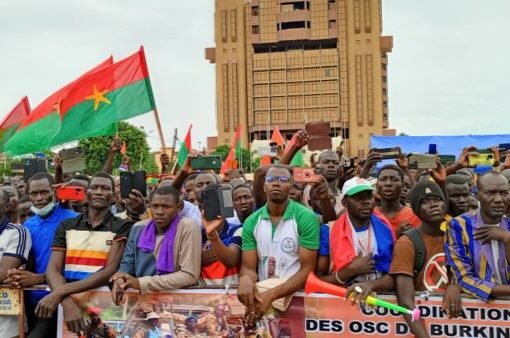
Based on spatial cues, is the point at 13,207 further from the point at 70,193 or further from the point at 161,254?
the point at 161,254

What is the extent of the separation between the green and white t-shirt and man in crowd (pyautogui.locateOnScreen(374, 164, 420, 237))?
41.9 inches

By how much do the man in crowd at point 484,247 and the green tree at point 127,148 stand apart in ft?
117

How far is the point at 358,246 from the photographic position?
433 cm

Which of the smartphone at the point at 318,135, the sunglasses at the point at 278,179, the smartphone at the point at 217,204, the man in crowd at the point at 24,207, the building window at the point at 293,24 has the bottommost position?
the man in crowd at the point at 24,207

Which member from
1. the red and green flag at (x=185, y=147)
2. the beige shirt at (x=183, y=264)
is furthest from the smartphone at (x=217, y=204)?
the red and green flag at (x=185, y=147)

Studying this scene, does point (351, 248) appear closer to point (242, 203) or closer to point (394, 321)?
point (394, 321)

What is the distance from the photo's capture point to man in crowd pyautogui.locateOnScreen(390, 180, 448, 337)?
13.4 ft

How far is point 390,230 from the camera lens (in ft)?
14.5

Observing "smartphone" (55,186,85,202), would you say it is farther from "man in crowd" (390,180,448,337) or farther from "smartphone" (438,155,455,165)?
"smartphone" (438,155,455,165)

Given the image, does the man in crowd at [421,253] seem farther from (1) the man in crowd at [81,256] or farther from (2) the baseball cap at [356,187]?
(1) the man in crowd at [81,256]

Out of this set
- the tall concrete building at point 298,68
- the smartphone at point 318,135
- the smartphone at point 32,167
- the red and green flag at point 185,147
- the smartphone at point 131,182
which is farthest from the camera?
the tall concrete building at point 298,68

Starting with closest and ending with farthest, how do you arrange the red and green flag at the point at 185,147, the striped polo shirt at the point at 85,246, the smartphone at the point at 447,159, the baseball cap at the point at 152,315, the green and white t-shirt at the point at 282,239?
the green and white t-shirt at the point at 282,239 → the baseball cap at the point at 152,315 → the striped polo shirt at the point at 85,246 → the smartphone at the point at 447,159 → the red and green flag at the point at 185,147

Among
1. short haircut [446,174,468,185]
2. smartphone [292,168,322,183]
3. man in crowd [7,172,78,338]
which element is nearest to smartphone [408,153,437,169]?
short haircut [446,174,468,185]

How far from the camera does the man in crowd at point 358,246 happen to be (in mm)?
4211
